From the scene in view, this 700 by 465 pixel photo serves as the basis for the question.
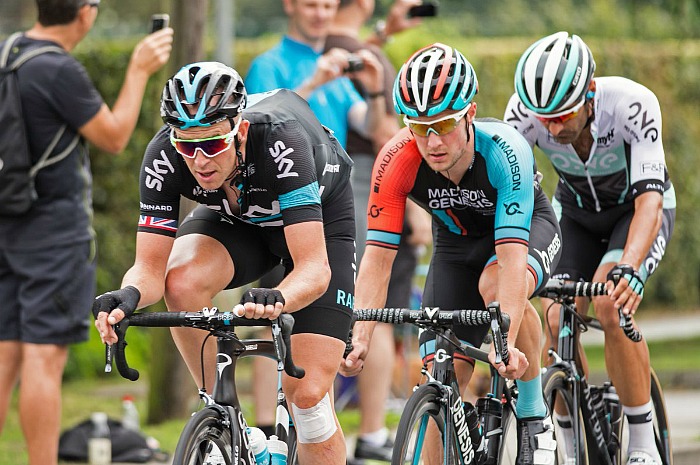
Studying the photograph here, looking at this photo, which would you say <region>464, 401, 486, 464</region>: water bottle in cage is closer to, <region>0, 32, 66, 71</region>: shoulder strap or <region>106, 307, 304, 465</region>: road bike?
<region>106, 307, 304, 465</region>: road bike

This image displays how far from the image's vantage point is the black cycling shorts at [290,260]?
5.19 metres

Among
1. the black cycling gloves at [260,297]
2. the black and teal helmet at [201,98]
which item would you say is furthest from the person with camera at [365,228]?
the black cycling gloves at [260,297]

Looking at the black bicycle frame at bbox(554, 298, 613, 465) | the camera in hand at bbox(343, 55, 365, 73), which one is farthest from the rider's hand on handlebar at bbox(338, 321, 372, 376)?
the camera in hand at bbox(343, 55, 365, 73)

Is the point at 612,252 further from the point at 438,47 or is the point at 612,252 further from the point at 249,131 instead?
the point at 249,131

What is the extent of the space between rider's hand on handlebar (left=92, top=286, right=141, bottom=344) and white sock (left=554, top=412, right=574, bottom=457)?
2729 millimetres

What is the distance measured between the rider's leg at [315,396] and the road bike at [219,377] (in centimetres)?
26

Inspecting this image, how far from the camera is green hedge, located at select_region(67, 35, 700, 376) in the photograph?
12.0m

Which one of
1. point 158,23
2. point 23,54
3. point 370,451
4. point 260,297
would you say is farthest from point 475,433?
point 23,54

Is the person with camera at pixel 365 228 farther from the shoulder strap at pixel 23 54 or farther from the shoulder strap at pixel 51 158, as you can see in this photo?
the shoulder strap at pixel 23 54

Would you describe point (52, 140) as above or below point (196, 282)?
above

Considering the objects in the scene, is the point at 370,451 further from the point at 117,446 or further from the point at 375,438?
the point at 117,446

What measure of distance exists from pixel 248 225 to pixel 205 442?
1.11m

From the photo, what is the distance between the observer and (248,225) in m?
5.39

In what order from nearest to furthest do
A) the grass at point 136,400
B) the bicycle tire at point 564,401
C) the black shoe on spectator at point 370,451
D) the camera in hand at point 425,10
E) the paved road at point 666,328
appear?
the bicycle tire at point 564,401 < the black shoe on spectator at point 370,451 < the grass at point 136,400 < the camera in hand at point 425,10 < the paved road at point 666,328
